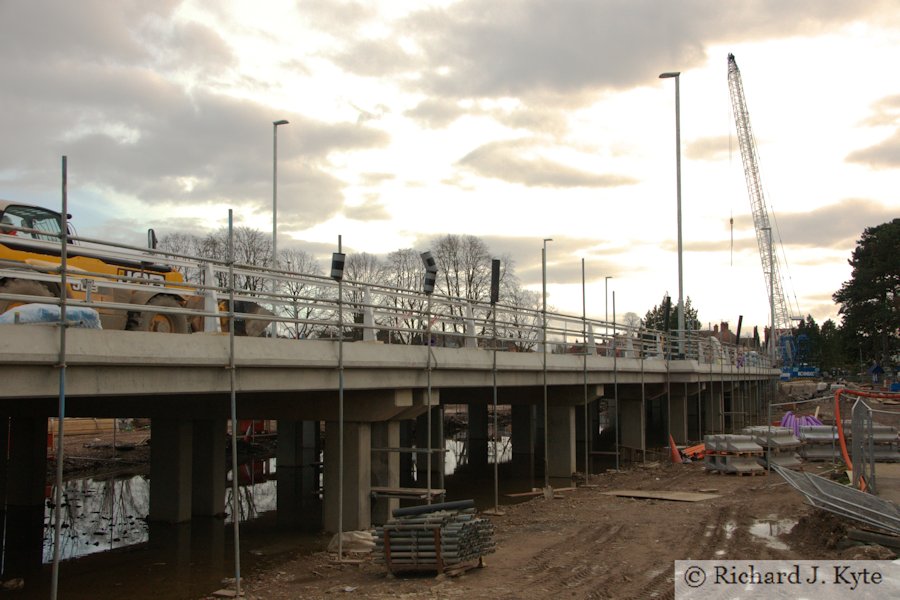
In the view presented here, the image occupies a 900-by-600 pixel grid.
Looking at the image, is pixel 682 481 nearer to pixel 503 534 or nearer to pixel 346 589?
pixel 503 534

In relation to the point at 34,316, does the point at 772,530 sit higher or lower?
lower

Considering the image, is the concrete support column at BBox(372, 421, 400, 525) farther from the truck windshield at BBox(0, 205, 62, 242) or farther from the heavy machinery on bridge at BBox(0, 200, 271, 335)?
the truck windshield at BBox(0, 205, 62, 242)

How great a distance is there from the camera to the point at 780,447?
2369 cm

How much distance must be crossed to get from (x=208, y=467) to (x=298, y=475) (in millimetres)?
9568

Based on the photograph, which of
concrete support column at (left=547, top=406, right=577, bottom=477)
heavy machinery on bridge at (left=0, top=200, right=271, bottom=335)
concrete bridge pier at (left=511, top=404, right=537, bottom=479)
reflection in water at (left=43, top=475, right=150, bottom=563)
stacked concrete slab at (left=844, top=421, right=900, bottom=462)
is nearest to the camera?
heavy machinery on bridge at (left=0, top=200, right=271, bottom=335)

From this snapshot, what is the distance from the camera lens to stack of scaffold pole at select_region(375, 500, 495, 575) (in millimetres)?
10742

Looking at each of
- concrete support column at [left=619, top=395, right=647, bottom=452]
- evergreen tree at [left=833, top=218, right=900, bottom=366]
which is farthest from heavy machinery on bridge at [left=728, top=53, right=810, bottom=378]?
concrete support column at [left=619, top=395, right=647, bottom=452]

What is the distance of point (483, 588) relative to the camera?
10.2 m

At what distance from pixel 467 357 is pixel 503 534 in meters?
4.23

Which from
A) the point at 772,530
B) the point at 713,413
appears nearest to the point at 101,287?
the point at 772,530

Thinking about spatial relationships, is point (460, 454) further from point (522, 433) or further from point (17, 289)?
point (17, 289)

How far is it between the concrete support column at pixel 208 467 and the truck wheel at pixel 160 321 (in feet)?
Result: 18.9

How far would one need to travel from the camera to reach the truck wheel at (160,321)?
41.3ft

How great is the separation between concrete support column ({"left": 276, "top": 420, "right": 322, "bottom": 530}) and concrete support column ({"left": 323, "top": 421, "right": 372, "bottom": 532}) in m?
3.45
